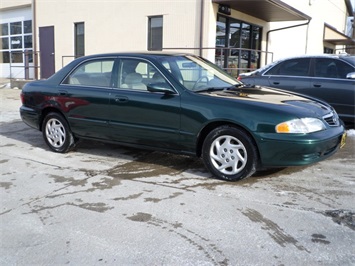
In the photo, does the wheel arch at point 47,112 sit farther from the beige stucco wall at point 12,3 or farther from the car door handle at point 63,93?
the beige stucco wall at point 12,3

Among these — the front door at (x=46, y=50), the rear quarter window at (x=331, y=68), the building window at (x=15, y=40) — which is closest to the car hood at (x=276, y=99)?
the rear quarter window at (x=331, y=68)

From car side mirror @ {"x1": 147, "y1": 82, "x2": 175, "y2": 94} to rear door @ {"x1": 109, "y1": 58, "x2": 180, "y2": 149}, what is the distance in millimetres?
44

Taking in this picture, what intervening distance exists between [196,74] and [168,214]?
218 cm

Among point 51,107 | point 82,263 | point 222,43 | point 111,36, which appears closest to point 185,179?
point 82,263

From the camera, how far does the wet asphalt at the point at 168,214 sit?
9.46ft

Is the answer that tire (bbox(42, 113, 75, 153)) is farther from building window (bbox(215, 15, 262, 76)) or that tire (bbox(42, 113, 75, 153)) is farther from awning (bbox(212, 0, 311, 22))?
awning (bbox(212, 0, 311, 22))

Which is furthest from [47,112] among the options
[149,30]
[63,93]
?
[149,30]

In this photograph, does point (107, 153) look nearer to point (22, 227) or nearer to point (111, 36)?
point (22, 227)

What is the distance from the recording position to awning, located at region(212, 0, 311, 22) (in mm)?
11609

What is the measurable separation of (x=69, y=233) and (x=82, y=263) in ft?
1.72

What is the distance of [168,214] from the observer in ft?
11.8

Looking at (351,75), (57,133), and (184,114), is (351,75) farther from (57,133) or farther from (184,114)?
(57,133)

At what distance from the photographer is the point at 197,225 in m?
3.35

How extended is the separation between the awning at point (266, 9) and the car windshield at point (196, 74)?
668 cm
